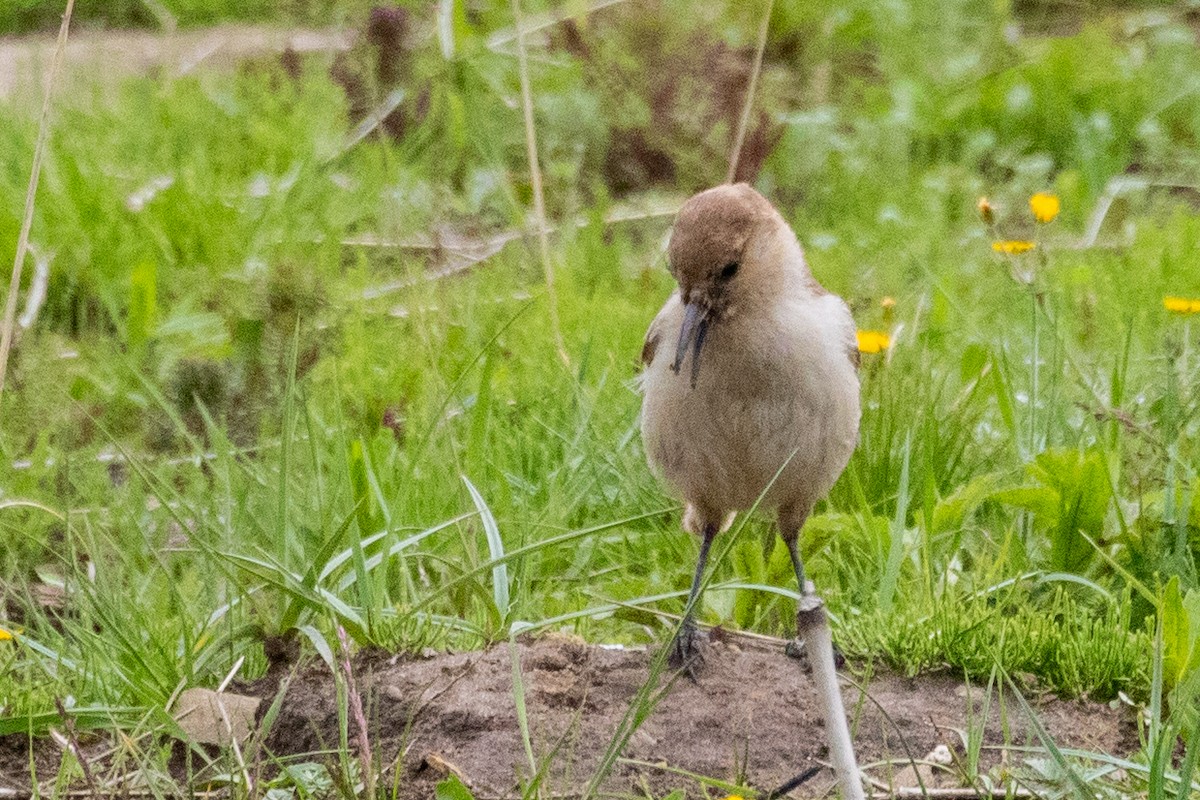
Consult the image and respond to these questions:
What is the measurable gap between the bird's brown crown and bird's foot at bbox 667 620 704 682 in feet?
2.31

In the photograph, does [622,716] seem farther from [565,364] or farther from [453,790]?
[565,364]

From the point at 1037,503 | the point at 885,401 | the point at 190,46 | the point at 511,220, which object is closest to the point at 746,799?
the point at 1037,503

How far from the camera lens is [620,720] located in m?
3.09

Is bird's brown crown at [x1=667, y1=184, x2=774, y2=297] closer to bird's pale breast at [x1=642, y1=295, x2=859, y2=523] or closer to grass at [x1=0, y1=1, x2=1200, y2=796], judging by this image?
bird's pale breast at [x1=642, y1=295, x2=859, y2=523]

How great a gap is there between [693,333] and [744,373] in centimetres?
14

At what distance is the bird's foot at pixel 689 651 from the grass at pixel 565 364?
0.33 ft

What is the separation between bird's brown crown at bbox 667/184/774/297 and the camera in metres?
3.38

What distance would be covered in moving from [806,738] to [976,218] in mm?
3914

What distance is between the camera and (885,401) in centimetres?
428

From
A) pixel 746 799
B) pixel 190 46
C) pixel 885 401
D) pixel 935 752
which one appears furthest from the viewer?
pixel 190 46

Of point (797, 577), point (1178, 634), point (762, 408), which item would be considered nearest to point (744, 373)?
point (762, 408)

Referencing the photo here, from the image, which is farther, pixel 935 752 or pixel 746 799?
pixel 935 752

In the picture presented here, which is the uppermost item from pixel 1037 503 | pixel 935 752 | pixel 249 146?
pixel 249 146

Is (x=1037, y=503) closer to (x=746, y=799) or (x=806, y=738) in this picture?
(x=806, y=738)
